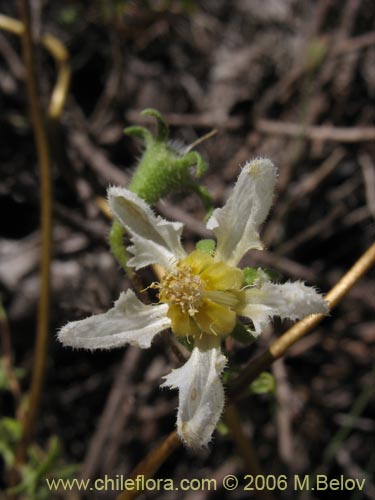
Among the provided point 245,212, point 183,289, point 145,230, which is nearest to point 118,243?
point 145,230

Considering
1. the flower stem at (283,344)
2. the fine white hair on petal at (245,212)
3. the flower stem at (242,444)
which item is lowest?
the flower stem at (242,444)

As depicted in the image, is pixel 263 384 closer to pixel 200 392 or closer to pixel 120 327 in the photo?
pixel 200 392

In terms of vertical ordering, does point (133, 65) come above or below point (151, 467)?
above

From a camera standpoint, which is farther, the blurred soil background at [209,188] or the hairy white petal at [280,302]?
the blurred soil background at [209,188]

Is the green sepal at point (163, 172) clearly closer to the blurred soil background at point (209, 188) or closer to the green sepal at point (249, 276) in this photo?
the green sepal at point (249, 276)

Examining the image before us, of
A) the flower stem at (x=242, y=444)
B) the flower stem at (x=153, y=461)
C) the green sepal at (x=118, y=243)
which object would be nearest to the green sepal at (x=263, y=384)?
the flower stem at (x=242, y=444)

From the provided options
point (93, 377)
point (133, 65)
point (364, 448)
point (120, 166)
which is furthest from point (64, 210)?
point (364, 448)

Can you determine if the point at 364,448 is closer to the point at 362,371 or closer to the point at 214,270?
the point at 362,371
